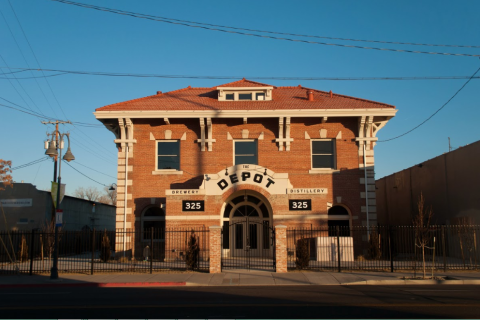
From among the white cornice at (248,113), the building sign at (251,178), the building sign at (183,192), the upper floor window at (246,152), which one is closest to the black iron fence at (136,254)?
the building sign at (183,192)

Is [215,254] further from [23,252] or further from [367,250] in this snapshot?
[23,252]

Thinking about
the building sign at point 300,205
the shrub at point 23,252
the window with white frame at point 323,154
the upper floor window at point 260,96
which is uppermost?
the upper floor window at point 260,96

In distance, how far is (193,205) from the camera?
76.9 feet

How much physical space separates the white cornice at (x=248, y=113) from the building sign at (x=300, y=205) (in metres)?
4.59

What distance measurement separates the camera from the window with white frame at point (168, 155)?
2547 cm

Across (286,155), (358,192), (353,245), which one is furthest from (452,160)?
(286,155)

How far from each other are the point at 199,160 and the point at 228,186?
2732 mm

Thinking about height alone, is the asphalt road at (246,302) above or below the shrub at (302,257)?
below

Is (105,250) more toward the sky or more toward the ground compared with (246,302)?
more toward the sky

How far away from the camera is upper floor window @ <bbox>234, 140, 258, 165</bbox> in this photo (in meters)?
25.4

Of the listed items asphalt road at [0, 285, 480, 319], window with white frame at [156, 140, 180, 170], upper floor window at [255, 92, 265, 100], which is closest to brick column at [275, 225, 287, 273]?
asphalt road at [0, 285, 480, 319]

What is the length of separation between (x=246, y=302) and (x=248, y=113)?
14404mm

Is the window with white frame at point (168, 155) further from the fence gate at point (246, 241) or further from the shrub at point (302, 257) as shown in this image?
the shrub at point (302, 257)

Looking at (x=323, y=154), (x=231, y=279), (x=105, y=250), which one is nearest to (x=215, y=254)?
(x=231, y=279)
